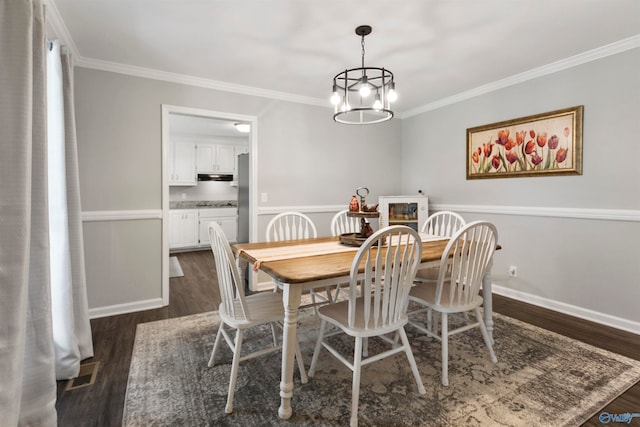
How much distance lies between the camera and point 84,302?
216 cm

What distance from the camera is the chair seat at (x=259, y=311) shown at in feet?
5.63

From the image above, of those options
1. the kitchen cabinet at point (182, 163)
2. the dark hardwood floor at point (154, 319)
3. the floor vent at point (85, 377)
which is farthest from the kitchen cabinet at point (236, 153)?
the floor vent at point (85, 377)

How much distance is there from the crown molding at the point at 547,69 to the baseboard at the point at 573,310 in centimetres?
213

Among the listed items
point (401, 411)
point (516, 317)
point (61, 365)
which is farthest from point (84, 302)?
point (516, 317)

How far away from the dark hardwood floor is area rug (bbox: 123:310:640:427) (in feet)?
0.22

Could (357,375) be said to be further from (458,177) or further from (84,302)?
(458,177)

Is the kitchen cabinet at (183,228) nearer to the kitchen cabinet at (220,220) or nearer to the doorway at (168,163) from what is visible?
the kitchen cabinet at (220,220)

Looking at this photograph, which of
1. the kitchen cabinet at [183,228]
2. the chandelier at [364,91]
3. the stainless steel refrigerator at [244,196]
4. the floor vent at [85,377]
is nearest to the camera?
the floor vent at [85,377]

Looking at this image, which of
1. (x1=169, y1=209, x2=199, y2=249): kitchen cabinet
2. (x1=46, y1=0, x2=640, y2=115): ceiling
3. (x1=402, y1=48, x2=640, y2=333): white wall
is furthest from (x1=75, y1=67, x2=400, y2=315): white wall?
(x1=169, y1=209, x2=199, y2=249): kitchen cabinet

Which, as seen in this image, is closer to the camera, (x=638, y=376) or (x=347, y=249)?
(x=638, y=376)

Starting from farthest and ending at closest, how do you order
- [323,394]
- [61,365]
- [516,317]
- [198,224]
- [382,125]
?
1. [198,224]
2. [382,125]
3. [516,317]
4. [61,365]
5. [323,394]

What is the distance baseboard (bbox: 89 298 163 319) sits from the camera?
2.86 metres

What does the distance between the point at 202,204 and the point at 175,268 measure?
205 centimetres

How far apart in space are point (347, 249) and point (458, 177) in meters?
2.35
